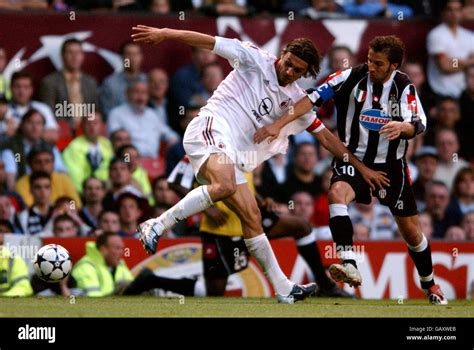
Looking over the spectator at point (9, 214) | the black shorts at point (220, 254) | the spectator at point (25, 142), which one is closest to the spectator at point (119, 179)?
the spectator at point (25, 142)

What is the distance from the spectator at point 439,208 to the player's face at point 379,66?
194 inches

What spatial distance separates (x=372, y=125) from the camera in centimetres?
1154

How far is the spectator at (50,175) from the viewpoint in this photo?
585 inches

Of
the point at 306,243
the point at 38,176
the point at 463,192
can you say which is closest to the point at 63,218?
the point at 38,176

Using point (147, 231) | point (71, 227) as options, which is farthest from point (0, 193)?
point (147, 231)

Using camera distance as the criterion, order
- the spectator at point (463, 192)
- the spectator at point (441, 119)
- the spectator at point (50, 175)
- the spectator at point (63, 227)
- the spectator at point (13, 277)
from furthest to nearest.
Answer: the spectator at point (441, 119)
the spectator at point (463, 192)
the spectator at point (50, 175)
the spectator at point (63, 227)
the spectator at point (13, 277)

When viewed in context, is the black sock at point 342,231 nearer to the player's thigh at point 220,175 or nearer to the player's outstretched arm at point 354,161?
the player's outstretched arm at point 354,161

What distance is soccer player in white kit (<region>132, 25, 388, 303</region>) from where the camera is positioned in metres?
11.0

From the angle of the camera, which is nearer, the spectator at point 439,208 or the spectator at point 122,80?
the spectator at point 122,80

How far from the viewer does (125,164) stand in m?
15.2

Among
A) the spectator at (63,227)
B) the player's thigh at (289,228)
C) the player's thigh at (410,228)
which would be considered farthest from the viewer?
the spectator at (63,227)

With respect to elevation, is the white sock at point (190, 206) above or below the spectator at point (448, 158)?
below
